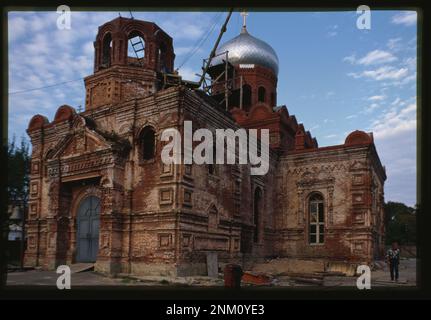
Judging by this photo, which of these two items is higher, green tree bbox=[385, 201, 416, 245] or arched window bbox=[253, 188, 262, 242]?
arched window bbox=[253, 188, 262, 242]

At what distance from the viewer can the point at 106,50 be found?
1864 centimetres

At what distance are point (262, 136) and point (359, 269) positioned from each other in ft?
29.1

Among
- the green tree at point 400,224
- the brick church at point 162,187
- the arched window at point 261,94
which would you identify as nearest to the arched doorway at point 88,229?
the brick church at point 162,187

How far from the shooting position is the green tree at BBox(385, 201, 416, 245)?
47156mm

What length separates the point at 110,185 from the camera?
15078 mm

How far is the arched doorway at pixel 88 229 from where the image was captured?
52.7ft

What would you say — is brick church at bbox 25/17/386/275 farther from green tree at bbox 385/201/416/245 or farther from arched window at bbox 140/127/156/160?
green tree at bbox 385/201/416/245

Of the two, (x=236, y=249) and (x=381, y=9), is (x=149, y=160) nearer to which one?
(x=236, y=249)

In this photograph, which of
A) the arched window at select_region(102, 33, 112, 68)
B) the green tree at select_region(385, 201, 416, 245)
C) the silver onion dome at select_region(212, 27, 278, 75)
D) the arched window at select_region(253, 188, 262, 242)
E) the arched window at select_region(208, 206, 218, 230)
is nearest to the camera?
the arched window at select_region(208, 206, 218, 230)

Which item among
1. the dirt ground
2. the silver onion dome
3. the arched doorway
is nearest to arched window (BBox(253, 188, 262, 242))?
the dirt ground

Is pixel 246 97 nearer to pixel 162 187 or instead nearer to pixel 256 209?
pixel 256 209

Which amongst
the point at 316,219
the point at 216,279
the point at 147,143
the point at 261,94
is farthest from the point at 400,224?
the point at 147,143

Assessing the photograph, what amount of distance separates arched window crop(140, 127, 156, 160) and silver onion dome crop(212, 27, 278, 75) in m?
13.2

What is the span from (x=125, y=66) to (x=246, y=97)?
1250 centimetres
